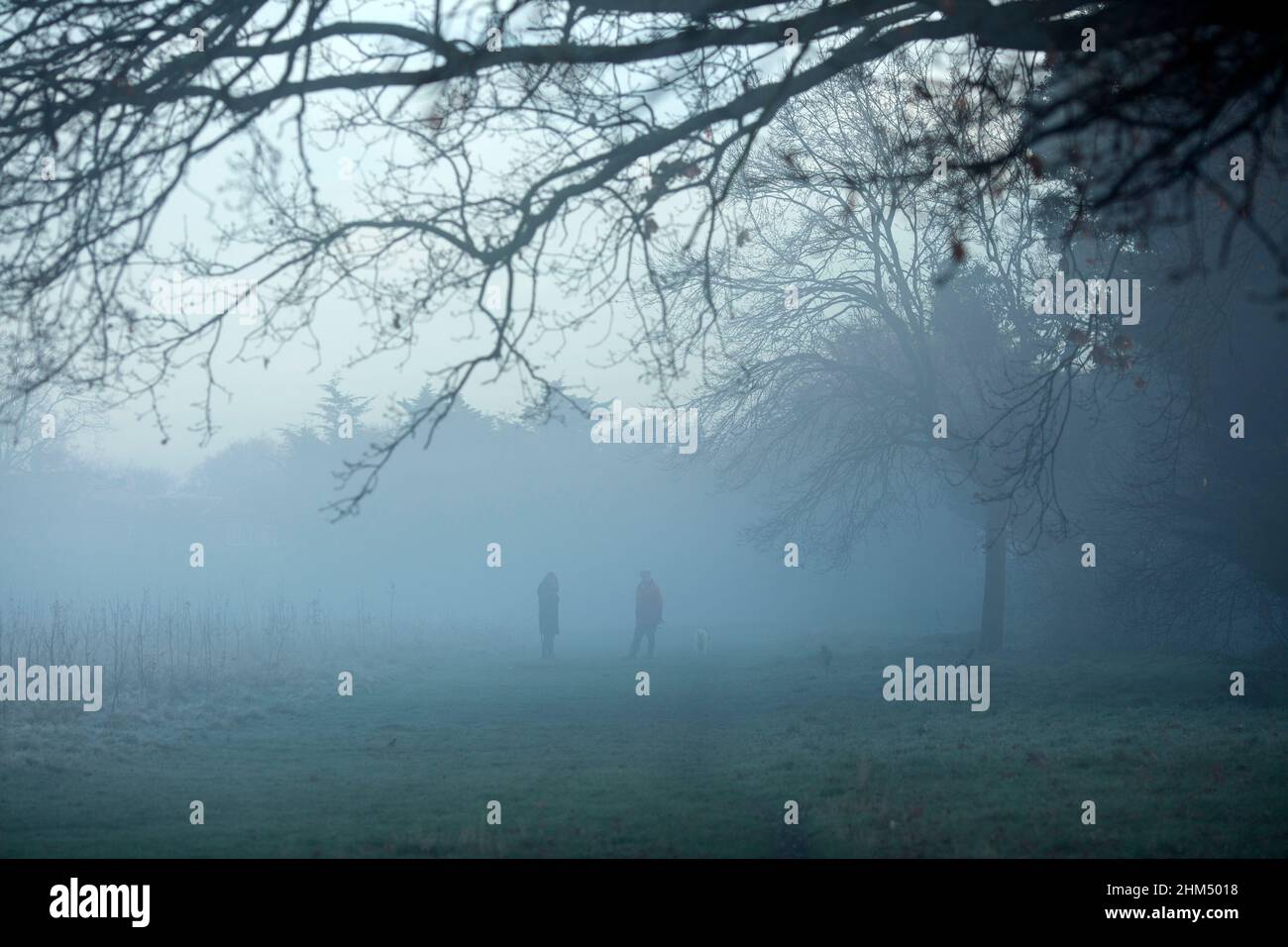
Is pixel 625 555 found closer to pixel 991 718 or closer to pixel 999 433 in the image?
pixel 999 433

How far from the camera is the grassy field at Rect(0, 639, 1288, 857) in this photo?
26.0 feet

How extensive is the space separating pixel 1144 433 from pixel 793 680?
26.5ft

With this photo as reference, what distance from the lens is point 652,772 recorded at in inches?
441

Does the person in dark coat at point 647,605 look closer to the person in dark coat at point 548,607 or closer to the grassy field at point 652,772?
the person in dark coat at point 548,607

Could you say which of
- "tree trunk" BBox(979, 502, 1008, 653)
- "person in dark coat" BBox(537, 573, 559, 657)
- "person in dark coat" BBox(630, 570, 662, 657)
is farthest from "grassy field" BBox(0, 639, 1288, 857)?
"person in dark coat" BBox(537, 573, 559, 657)

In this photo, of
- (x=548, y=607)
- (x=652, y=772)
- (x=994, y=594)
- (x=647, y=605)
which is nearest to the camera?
(x=652, y=772)

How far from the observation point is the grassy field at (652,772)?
7.91 metres

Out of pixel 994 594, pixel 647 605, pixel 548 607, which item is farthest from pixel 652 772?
pixel 994 594

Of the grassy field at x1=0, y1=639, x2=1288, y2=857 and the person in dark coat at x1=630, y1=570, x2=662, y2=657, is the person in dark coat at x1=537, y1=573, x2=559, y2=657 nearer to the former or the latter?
the person in dark coat at x1=630, y1=570, x2=662, y2=657

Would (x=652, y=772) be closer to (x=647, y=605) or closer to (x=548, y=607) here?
(x=647, y=605)

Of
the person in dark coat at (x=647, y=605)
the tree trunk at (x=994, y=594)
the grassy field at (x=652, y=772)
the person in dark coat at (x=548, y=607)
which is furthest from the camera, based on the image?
the person in dark coat at (x=548, y=607)

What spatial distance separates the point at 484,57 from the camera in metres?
6.73

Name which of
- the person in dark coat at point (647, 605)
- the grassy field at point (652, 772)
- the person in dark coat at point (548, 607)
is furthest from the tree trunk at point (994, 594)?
the person in dark coat at point (548, 607)

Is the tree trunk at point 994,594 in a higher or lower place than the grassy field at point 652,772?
higher
